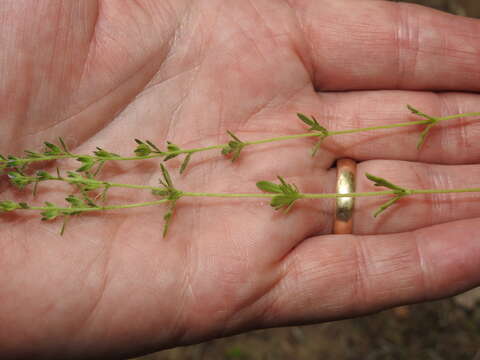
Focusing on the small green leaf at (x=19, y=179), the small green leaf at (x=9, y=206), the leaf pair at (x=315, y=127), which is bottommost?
the small green leaf at (x=9, y=206)

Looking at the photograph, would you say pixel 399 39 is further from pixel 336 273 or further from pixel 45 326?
pixel 45 326

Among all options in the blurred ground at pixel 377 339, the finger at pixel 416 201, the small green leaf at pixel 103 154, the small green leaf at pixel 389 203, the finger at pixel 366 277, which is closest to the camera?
the small green leaf at pixel 103 154

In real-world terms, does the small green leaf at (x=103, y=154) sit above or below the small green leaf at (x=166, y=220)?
above

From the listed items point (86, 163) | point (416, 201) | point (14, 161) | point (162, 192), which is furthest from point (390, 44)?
point (14, 161)

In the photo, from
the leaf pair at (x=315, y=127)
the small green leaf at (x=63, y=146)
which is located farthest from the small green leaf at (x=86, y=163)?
the leaf pair at (x=315, y=127)

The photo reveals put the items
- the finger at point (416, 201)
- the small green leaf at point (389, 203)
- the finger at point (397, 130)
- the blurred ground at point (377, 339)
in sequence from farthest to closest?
the blurred ground at point (377, 339)
the finger at point (397, 130)
the finger at point (416, 201)
the small green leaf at point (389, 203)

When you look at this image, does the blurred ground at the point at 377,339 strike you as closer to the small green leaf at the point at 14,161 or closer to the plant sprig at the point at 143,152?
the plant sprig at the point at 143,152
